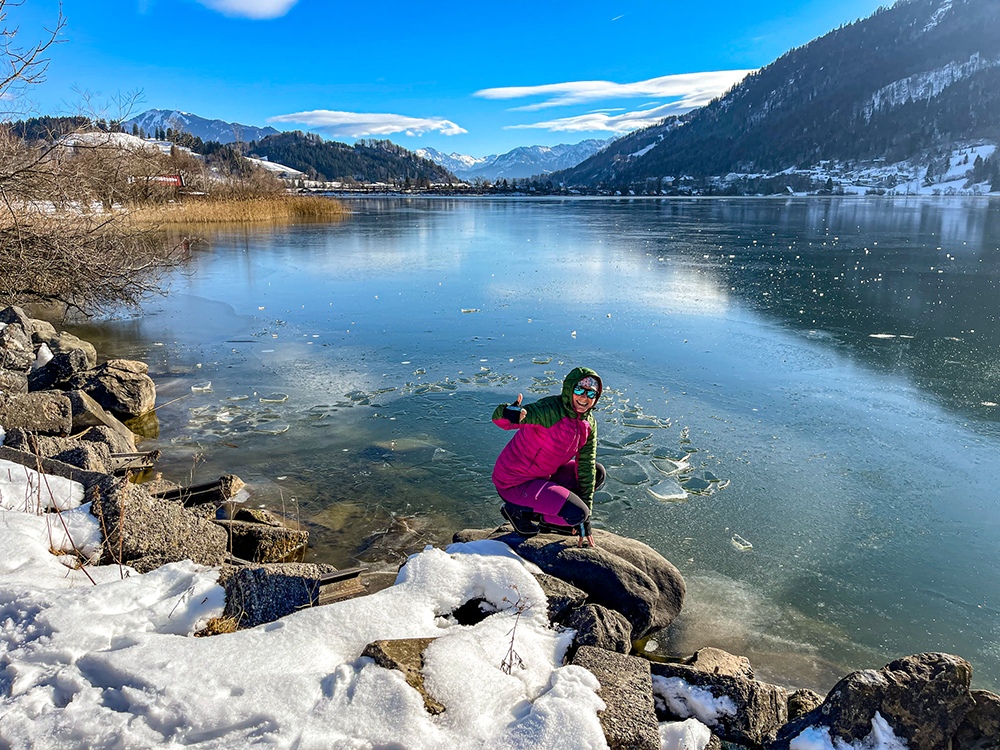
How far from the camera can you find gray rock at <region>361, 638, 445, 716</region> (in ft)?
9.68

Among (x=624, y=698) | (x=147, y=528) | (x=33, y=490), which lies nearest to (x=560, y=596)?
(x=624, y=698)

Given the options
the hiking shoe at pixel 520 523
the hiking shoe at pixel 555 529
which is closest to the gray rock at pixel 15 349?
the hiking shoe at pixel 520 523

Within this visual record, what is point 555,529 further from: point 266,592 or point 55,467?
point 55,467

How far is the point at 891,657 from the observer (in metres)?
4.28

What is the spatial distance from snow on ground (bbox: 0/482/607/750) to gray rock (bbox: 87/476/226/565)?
334 millimetres

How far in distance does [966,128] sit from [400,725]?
222 meters

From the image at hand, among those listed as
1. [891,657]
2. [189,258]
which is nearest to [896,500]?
[891,657]

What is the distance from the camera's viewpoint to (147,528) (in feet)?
15.0

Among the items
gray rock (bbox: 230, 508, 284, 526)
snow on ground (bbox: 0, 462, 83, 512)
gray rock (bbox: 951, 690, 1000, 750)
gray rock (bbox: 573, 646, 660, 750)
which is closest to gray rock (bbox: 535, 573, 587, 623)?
gray rock (bbox: 573, 646, 660, 750)

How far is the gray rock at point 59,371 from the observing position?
9.10 metres

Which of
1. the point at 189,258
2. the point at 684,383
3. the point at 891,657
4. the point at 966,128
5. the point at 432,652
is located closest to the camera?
the point at 432,652

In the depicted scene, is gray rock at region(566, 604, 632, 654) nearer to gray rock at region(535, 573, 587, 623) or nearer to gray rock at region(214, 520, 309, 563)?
gray rock at region(535, 573, 587, 623)

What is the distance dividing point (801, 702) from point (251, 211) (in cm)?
4615

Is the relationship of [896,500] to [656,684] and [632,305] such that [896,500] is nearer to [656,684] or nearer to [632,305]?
[656,684]
